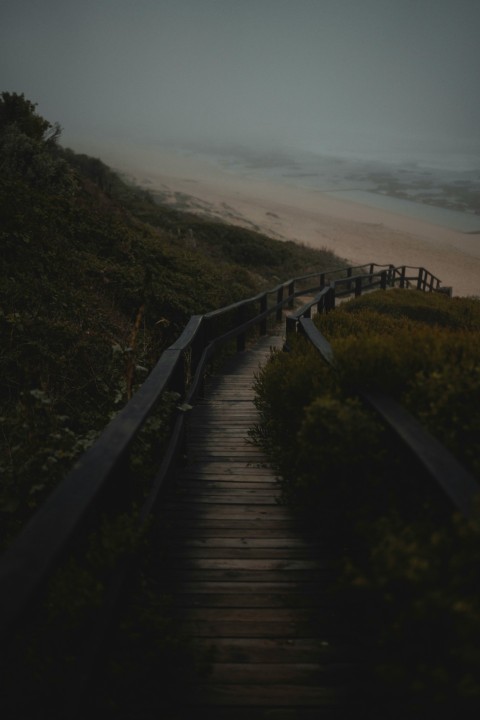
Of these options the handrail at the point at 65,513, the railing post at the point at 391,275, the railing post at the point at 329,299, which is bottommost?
the handrail at the point at 65,513

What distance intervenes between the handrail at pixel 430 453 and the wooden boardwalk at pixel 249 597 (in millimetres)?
1109

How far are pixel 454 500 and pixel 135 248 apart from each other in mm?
10737

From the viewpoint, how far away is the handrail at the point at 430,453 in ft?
6.47

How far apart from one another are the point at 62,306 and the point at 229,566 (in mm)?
5285

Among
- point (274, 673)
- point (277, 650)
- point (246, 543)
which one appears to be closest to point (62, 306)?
point (246, 543)

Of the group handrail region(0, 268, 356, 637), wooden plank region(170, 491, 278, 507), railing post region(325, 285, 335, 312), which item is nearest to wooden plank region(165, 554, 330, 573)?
handrail region(0, 268, 356, 637)

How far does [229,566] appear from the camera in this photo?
10.4 feet

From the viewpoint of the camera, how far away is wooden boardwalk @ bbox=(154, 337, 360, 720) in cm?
221

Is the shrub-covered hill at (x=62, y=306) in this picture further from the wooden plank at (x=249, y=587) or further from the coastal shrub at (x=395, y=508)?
the coastal shrub at (x=395, y=508)

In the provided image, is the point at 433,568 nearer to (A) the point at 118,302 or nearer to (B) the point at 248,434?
(B) the point at 248,434

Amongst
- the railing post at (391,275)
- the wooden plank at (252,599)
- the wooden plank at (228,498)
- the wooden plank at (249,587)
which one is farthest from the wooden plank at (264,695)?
the railing post at (391,275)

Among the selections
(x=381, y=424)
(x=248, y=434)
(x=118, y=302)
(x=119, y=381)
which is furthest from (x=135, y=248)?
(x=381, y=424)

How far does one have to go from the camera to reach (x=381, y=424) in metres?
3.04

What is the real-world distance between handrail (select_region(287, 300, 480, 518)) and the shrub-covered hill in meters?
2.17
